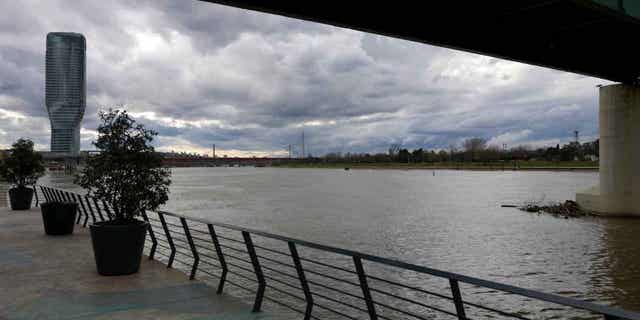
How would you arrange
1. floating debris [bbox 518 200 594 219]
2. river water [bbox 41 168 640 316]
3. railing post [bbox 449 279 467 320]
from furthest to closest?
floating debris [bbox 518 200 594 219], river water [bbox 41 168 640 316], railing post [bbox 449 279 467 320]

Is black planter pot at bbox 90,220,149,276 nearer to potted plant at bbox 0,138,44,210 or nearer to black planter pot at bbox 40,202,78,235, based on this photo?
black planter pot at bbox 40,202,78,235

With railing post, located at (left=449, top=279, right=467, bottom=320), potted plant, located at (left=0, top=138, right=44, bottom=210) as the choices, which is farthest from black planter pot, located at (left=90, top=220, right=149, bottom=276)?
potted plant, located at (left=0, top=138, right=44, bottom=210)

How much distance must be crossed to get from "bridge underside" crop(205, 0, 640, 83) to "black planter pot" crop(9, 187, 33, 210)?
52.6ft

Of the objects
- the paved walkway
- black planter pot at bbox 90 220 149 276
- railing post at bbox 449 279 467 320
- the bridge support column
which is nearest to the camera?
railing post at bbox 449 279 467 320

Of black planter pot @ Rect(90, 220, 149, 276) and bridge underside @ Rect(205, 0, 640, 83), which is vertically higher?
bridge underside @ Rect(205, 0, 640, 83)

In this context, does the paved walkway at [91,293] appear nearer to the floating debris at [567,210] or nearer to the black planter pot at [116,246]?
the black planter pot at [116,246]

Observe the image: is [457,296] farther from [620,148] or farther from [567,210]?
[567,210]

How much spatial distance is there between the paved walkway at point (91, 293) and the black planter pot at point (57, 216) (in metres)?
2.06

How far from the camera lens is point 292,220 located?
29125mm

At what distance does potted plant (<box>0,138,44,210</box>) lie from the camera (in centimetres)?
1958

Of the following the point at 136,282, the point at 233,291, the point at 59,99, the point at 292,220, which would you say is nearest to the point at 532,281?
the point at 233,291

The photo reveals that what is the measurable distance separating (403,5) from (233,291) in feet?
26.7

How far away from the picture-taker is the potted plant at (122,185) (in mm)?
7777

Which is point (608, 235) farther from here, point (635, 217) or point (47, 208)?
point (47, 208)
